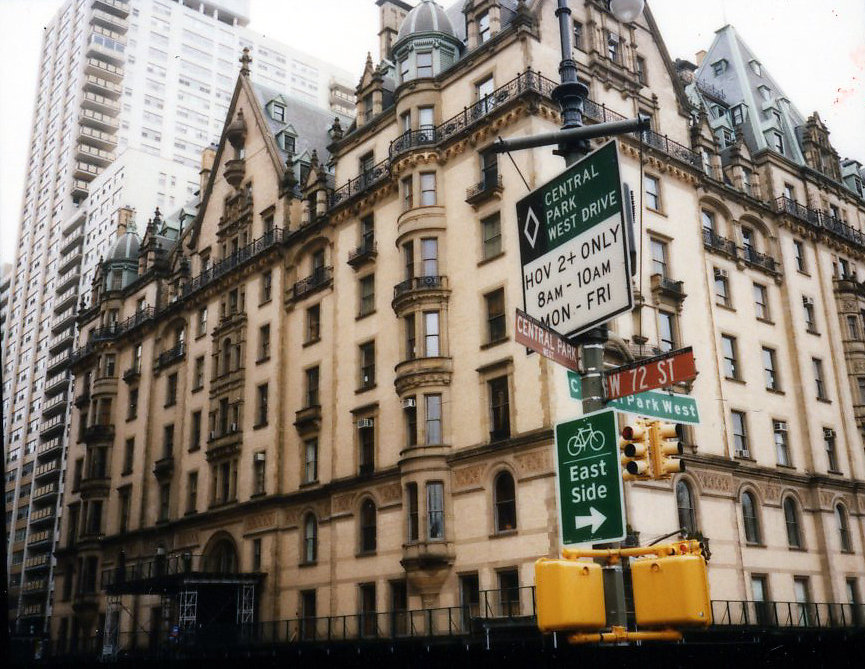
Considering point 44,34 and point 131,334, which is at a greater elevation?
point 44,34

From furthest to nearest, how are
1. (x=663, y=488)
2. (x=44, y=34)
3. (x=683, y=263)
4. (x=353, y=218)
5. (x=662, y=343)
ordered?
(x=44, y=34) < (x=353, y=218) < (x=683, y=263) < (x=662, y=343) < (x=663, y=488)

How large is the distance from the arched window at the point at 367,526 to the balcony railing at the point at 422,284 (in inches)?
384

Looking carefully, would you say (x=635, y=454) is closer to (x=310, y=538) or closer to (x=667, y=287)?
(x=667, y=287)

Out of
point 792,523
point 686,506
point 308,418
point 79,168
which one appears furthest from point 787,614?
point 79,168

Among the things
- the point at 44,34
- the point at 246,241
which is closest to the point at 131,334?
the point at 246,241

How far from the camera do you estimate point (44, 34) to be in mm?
119625

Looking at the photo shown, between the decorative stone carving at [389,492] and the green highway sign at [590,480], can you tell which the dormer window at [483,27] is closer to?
the decorative stone carving at [389,492]

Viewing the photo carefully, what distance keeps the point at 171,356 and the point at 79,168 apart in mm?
55713

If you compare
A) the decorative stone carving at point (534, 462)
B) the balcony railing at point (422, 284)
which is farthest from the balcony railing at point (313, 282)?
the decorative stone carving at point (534, 462)

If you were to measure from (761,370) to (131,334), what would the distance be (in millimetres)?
42244

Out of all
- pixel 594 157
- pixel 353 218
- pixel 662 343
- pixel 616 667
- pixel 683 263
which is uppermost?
pixel 353 218

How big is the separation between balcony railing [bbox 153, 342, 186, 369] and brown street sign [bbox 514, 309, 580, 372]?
5101 centimetres

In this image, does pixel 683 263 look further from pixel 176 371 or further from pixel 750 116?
pixel 176 371

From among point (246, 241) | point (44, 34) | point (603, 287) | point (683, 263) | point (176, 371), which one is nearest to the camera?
point (603, 287)
